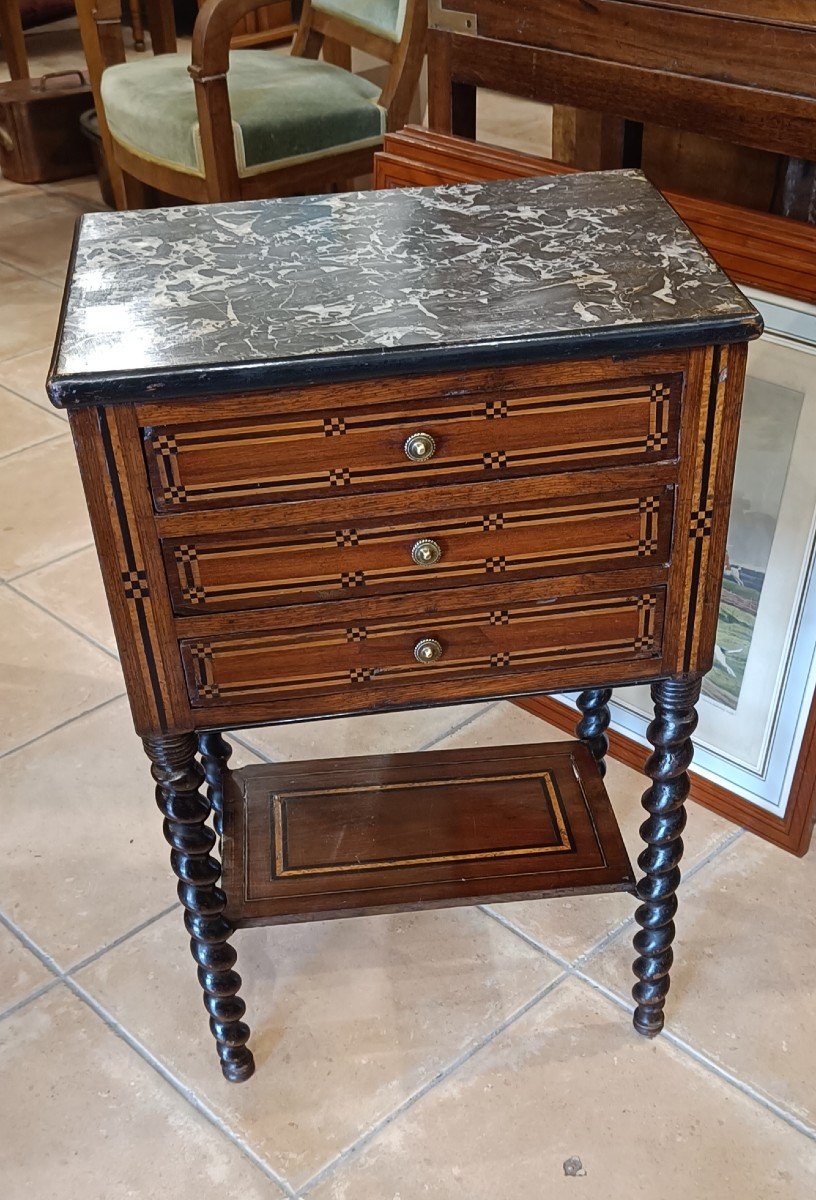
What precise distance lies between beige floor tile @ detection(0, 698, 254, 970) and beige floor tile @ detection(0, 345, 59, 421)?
1101mm

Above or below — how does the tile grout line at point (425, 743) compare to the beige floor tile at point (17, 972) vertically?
below

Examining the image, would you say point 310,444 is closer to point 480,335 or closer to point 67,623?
point 480,335

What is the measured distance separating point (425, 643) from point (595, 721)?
1.79 ft

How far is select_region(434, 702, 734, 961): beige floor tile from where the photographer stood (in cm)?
150

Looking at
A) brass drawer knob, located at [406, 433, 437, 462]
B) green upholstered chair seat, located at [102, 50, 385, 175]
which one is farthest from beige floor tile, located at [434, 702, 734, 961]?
green upholstered chair seat, located at [102, 50, 385, 175]

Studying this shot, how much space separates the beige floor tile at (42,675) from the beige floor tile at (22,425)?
591mm

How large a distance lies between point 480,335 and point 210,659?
35 cm

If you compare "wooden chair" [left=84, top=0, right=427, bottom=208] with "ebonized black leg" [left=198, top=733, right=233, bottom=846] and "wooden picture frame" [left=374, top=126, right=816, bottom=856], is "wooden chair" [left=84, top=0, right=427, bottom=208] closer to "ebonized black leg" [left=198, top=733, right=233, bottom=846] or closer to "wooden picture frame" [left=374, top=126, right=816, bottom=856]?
"wooden picture frame" [left=374, top=126, right=816, bottom=856]

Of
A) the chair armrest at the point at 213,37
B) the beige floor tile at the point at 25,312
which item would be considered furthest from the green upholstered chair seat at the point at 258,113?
the beige floor tile at the point at 25,312

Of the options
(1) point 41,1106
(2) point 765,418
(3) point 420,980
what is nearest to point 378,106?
(2) point 765,418

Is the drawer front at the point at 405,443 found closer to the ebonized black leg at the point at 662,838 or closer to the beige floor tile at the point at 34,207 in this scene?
the ebonized black leg at the point at 662,838

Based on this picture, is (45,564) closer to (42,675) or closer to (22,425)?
(42,675)

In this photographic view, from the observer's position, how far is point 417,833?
1.38 m

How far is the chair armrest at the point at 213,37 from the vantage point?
8.23ft
